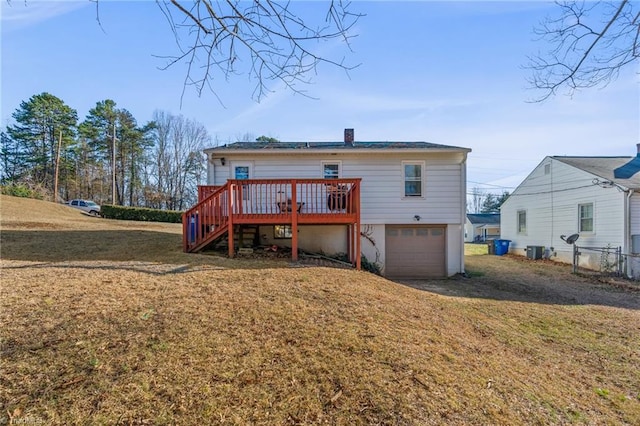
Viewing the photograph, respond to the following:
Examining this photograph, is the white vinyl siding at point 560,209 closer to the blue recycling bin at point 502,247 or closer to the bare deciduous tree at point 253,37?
the blue recycling bin at point 502,247

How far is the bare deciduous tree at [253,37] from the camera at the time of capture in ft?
9.07

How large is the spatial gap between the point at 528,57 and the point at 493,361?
3.67 m

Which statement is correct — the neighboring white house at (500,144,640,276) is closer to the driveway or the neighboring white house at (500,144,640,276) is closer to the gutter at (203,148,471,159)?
the driveway

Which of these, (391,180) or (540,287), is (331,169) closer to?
(391,180)

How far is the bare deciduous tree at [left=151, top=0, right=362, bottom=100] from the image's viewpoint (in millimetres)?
2766

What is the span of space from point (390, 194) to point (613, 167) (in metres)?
11.5

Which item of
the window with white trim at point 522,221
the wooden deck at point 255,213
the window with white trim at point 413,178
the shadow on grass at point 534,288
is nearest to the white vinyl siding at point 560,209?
the window with white trim at point 522,221

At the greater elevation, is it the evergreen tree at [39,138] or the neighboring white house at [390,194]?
the evergreen tree at [39,138]

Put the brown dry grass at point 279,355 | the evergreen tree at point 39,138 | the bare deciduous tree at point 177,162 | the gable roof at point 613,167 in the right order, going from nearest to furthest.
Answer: the brown dry grass at point 279,355
the gable roof at point 613,167
the evergreen tree at point 39,138
the bare deciduous tree at point 177,162

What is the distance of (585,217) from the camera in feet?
43.7

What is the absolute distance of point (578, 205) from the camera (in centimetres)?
1355

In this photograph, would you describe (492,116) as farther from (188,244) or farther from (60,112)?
(60,112)

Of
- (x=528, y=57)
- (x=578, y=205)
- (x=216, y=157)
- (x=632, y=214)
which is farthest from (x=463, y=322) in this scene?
(x=578, y=205)

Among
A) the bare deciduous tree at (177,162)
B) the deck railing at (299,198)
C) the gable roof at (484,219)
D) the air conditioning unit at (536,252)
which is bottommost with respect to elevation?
the air conditioning unit at (536,252)
